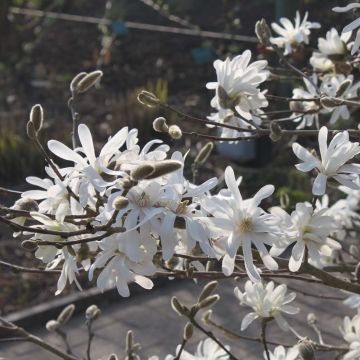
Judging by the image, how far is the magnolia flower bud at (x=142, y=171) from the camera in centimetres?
99

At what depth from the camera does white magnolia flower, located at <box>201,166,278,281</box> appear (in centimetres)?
111

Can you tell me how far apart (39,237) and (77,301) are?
7.99 ft

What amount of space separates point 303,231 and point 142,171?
38 centimetres

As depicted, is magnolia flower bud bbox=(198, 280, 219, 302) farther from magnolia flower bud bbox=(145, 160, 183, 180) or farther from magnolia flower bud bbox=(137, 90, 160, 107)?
magnolia flower bud bbox=(145, 160, 183, 180)

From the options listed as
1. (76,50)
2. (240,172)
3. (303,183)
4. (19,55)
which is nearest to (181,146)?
(240,172)

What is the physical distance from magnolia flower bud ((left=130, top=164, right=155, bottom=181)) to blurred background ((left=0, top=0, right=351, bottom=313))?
2.76 metres

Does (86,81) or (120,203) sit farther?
(86,81)

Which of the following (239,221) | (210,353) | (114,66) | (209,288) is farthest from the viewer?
(114,66)

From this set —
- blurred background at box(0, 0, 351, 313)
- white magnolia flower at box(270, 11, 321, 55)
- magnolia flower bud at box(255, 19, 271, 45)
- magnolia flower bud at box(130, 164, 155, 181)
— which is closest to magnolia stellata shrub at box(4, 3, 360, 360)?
magnolia flower bud at box(130, 164, 155, 181)

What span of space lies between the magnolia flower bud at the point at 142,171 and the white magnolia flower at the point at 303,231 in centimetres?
29

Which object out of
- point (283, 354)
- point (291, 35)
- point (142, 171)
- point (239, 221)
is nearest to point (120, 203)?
point (142, 171)

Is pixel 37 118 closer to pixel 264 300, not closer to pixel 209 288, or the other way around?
pixel 209 288

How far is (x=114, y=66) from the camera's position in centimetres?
679

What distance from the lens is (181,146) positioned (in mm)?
5176
